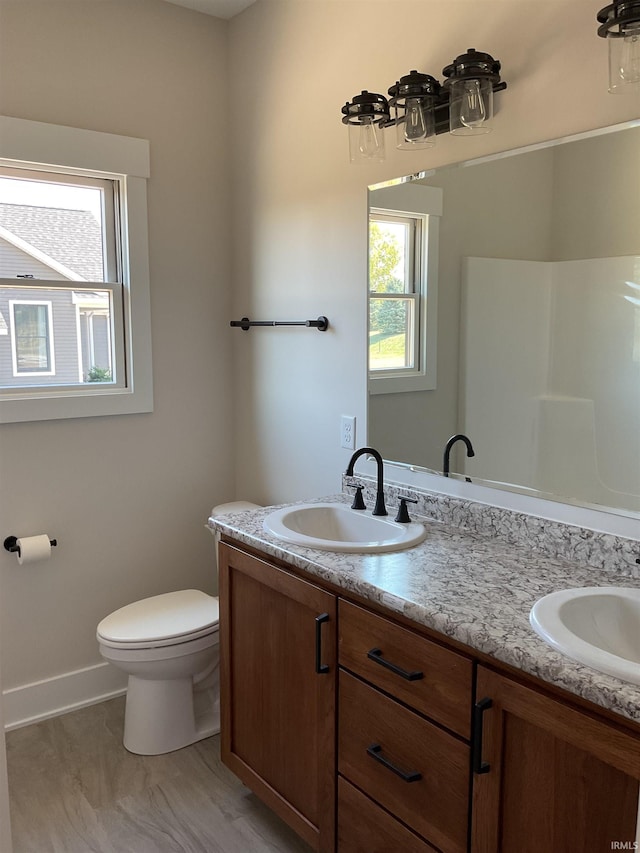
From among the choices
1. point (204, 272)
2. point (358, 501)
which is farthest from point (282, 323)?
point (358, 501)

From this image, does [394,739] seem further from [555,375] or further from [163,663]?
[163,663]

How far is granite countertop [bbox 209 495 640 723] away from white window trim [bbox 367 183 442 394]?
47 cm

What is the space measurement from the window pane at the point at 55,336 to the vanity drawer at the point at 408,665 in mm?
1636

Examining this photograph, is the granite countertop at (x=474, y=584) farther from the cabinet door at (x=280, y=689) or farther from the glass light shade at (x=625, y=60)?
the glass light shade at (x=625, y=60)

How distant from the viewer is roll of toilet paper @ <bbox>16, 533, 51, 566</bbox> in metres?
2.62

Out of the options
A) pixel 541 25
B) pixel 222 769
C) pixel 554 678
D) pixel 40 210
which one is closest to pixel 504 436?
pixel 554 678

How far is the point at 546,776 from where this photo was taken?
4.18ft

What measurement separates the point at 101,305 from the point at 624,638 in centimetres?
225

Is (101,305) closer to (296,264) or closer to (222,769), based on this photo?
(296,264)

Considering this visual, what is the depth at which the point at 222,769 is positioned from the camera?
246cm

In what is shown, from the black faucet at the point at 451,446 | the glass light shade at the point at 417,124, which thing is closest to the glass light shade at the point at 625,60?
the glass light shade at the point at 417,124

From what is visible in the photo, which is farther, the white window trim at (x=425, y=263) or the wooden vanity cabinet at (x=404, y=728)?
the white window trim at (x=425, y=263)

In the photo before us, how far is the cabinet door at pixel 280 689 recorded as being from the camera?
5.98 feet

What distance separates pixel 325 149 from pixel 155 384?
1.17 metres
